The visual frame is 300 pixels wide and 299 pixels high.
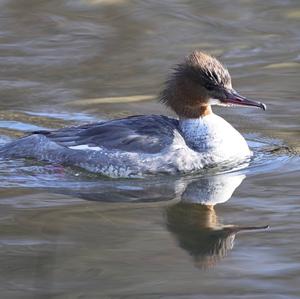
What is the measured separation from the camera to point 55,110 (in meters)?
9.92

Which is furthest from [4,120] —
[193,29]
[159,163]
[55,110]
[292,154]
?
[193,29]

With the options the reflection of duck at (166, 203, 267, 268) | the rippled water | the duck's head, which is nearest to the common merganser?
the duck's head

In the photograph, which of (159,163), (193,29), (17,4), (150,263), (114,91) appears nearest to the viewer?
(150,263)

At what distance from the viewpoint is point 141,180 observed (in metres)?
8.08

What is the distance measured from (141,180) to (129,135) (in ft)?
1.36

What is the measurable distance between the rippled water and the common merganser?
0.48 ft

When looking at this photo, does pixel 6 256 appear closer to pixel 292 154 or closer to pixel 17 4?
pixel 292 154

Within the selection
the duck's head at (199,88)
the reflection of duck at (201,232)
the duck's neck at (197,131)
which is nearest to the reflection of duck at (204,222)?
the reflection of duck at (201,232)

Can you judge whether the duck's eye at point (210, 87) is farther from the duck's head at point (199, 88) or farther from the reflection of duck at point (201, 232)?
the reflection of duck at point (201, 232)

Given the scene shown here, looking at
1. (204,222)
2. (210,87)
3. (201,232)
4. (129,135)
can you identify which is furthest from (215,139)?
(201,232)

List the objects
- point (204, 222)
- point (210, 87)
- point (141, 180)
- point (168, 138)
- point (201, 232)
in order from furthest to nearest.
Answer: point (210, 87) → point (168, 138) → point (141, 180) → point (204, 222) → point (201, 232)

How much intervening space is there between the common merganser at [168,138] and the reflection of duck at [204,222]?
39 cm

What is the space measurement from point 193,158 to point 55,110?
→ 2145mm

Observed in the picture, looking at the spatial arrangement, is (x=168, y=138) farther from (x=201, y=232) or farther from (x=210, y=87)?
(x=201, y=232)
